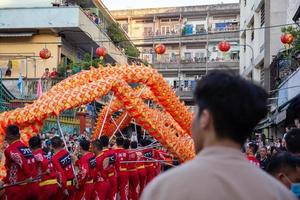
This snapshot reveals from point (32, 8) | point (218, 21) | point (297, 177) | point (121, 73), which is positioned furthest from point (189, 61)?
point (297, 177)

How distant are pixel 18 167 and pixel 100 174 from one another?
239 centimetres

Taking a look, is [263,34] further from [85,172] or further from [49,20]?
[85,172]

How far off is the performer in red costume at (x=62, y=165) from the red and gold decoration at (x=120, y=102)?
40 cm

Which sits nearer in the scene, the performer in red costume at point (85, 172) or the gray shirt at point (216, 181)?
the gray shirt at point (216, 181)

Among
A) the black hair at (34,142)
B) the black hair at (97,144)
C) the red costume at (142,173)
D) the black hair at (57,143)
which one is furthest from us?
the red costume at (142,173)

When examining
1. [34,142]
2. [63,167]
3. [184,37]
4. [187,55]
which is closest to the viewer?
[34,142]

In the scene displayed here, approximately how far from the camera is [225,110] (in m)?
2.03

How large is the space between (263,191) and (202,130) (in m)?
0.34

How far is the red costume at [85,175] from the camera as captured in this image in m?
8.22

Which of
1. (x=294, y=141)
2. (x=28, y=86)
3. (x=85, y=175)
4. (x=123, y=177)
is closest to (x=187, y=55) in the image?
(x=28, y=86)

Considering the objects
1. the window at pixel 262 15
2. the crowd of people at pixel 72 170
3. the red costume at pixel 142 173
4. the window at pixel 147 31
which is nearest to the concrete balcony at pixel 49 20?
the window at pixel 262 15

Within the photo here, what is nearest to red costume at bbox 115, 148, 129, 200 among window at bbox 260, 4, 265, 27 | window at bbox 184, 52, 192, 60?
window at bbox 260, 4, 265, 27

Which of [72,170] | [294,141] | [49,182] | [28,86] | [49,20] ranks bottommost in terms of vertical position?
[49,182]

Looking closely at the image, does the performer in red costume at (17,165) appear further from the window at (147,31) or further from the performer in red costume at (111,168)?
the window at (147,31)
